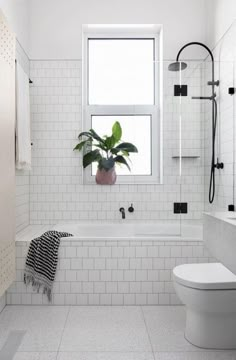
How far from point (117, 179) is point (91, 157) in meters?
0.44

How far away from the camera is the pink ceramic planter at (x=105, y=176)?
3676 millimetres

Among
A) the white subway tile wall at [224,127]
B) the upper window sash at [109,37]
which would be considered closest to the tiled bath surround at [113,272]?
the white subway tile wall at [224,127]

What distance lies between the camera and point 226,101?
306 centimetres

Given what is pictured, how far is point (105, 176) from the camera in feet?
12.1

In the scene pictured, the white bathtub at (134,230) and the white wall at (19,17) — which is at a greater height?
the white wall at (19,17)

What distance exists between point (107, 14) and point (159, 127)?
1.31 meters

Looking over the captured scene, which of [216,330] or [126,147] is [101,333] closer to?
[216,330]

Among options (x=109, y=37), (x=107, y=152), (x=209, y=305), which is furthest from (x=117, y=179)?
(x=209, y=305)

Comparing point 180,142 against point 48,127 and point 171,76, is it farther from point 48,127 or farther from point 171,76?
point 48,127

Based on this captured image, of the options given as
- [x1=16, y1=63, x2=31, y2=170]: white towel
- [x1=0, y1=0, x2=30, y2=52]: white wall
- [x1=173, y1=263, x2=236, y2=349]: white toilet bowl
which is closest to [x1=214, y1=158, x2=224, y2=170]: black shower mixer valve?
[x1=173, y1=263, x2=236, y2=349]: white toilet bowl

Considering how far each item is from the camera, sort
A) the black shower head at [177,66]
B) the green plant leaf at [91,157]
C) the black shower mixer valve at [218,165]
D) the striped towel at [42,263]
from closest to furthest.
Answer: the striped towel at [42,263] → the black shower mixer valve at [218,165] → the black shower head at [177,66] → the green plant leaf at [91,157]

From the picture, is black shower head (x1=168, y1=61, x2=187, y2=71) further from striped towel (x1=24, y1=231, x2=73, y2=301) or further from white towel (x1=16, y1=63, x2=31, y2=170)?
striped towel (x1=24, y1=231, x2=73, y2=301)

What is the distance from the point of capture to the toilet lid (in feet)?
6.88

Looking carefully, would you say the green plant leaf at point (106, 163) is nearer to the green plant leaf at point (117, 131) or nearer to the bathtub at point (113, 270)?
the green plant leaf at point (117, 131)
